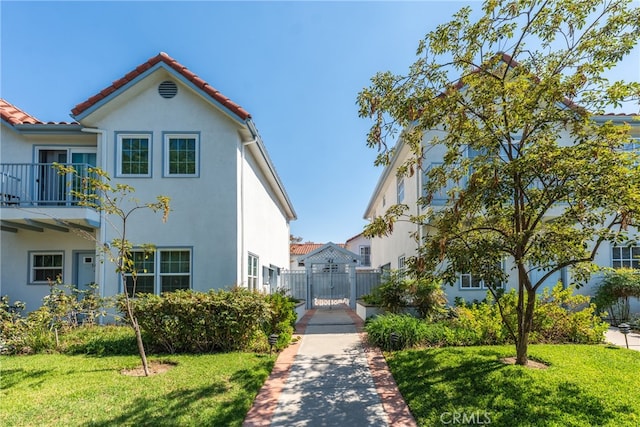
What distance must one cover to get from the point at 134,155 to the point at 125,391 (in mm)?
7995

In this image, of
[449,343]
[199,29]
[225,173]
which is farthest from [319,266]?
[199,29]

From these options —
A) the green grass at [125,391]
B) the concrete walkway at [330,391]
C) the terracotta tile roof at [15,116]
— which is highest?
the terracotta tile roof at [15,116]

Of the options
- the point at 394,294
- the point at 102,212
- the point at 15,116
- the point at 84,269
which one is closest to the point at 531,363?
the point at 394,294

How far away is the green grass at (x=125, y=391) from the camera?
4938mm

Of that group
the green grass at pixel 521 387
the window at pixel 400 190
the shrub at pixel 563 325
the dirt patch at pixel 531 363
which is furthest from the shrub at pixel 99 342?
the window at pixel 400 190

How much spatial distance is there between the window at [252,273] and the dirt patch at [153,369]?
5462 millimetres

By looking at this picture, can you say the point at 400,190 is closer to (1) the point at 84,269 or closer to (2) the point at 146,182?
(2) the point at 146,182

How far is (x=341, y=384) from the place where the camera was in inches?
255

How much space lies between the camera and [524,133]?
21.1 ft

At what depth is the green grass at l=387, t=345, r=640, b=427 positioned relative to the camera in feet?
15.8

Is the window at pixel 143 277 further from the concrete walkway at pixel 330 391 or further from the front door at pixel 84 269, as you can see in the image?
the concrete walkway at pixel 330 391

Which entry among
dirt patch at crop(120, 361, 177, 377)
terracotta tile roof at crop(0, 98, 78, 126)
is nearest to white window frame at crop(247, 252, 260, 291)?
dirt patch at crop(120, 361, 177, 377)

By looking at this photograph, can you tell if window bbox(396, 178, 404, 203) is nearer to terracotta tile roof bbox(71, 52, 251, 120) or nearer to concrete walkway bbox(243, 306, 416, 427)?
terracotta tile roof bbox(71, 52, 251, 120)

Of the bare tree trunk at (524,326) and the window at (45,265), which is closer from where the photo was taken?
the bare tree trunk at (524,326)
